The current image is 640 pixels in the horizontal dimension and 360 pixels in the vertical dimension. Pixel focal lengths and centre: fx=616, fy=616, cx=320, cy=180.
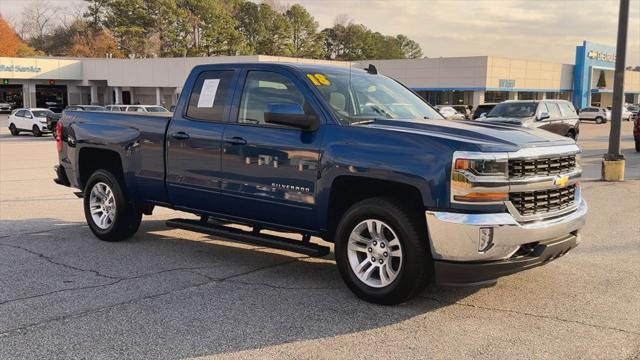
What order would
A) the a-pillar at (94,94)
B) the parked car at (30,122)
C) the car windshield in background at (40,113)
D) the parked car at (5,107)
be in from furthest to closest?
the a-pillar at (94,94), the parked car at (5,107), the car windshield in background at (40,113), the parked car at (30,122)

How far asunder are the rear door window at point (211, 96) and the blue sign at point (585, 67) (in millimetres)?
70808

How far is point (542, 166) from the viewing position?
4953mm

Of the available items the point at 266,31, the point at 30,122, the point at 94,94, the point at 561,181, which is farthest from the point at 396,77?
the point at 561,181

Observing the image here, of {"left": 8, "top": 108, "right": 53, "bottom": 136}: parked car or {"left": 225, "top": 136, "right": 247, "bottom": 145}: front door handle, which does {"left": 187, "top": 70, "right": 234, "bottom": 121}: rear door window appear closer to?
{"left": 225, "top": 136, "right": 247, "bottom": 145}: front door handle

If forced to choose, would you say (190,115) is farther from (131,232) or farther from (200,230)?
(131,232)

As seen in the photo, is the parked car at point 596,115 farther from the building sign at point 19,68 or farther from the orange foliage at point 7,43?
the orange foliage at point 7,43

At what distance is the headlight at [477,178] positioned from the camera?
4.57m

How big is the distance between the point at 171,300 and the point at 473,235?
2569mm

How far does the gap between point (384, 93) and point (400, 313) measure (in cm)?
231

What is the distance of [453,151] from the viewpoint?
15.2 ft

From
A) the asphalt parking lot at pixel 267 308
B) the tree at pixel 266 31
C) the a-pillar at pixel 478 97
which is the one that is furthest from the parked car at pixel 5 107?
the asphalt parking lot at pixel 267 308

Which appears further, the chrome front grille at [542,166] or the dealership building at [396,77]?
the dealership building at [396,77]

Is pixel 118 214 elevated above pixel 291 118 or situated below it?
below

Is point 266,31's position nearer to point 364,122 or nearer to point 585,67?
point 585,67
